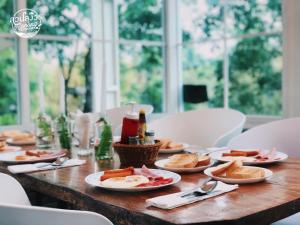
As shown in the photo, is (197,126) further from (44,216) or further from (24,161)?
(44,216)

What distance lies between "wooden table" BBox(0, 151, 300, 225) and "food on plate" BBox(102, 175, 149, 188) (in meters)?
0.03

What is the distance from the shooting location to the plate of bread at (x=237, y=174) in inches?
50.7

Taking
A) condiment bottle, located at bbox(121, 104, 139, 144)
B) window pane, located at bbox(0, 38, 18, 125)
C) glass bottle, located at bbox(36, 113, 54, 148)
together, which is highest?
window pane, located at bbox(0, 38, 18, 125)

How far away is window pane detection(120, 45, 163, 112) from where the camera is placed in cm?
461

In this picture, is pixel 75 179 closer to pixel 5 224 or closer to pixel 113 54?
pixel 5 224

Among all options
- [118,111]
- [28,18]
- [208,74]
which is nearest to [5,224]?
[28,18]

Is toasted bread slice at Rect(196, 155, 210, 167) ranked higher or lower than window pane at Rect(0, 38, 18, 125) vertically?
lower

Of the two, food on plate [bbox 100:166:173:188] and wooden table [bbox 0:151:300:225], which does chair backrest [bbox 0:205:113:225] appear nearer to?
wooden table [bbox 0:151:300:225]

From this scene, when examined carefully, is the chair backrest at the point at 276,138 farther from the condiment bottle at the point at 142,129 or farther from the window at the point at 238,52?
the window at the point at 238,52

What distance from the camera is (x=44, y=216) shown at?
92 cm

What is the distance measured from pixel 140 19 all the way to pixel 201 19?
2.33 ft

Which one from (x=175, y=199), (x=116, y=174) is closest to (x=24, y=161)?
(x=116, y=174)

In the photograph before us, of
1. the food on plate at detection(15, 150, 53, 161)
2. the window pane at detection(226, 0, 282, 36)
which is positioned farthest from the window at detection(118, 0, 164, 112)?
the food on plate at detection(15, 150, 53, 161)

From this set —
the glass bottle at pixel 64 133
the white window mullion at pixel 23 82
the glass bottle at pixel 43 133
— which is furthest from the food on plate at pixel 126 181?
the white window mullion at pixel 23 82
